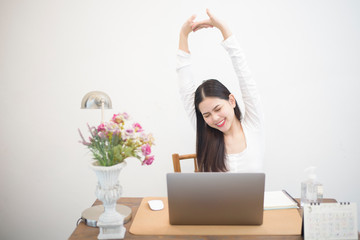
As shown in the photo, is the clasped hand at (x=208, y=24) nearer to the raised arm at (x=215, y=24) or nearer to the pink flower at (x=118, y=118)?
the raised arm at (x=215, y=24)

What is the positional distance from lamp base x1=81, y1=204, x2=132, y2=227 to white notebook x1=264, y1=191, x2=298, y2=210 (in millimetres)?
618

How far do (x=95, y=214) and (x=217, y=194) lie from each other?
536mm

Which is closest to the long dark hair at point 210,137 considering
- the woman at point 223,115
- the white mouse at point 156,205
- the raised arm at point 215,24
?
the woman at point 223,115

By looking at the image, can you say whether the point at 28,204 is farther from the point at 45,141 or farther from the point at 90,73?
the point at 90,73

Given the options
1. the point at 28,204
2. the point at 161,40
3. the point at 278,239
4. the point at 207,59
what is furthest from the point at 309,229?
the point at 28,204

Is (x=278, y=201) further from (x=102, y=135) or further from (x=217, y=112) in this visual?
(x=102, y=135)

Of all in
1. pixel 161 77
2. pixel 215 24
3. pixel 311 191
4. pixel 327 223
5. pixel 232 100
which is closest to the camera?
pixel 327 223

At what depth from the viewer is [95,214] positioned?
3.96ft

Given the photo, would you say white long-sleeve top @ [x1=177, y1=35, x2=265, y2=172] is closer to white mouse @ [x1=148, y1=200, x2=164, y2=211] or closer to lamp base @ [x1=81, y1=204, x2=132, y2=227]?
white mouse @ [x1=148, y1=200, x2=164, y2=211]

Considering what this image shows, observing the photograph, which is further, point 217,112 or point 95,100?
point 217,112

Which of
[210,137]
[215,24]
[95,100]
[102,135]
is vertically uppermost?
[215,24]

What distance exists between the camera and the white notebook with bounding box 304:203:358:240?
1.00m

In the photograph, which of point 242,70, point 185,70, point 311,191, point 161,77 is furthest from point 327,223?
point 161,77

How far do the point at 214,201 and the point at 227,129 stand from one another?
600 mm
